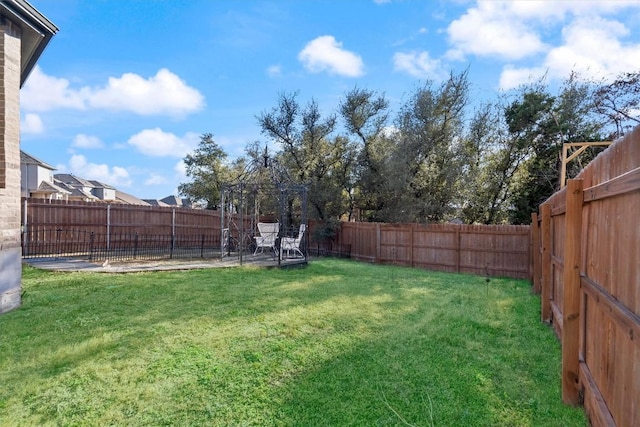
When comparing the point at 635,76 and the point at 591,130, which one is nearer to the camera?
the point at 635,76

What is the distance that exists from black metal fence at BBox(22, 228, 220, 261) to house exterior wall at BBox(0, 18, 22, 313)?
4291mm

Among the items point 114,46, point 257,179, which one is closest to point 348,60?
point 257,179

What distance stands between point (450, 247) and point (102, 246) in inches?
463

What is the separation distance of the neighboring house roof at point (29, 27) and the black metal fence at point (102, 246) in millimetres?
4439

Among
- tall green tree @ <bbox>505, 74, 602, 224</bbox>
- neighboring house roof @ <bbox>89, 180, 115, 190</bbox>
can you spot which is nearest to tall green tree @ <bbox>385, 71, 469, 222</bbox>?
tall green tree @ <bbox>505, 74, 602, 224</bbox>

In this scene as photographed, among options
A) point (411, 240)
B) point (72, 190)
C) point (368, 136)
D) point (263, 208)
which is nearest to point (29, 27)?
point (411, 240)

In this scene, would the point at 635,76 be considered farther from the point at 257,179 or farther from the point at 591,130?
the point at 257,179

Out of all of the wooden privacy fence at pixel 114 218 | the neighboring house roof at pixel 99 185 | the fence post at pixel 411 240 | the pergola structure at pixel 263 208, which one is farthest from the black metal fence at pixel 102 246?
the neighboring house roof at pixel 99 185

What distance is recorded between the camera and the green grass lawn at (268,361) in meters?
2.49

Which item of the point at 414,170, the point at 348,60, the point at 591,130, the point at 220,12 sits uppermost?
the point at 348,60

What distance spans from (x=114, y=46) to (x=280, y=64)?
17.6ft

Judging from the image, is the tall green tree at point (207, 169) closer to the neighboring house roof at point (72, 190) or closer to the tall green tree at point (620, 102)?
the neighboring house roof at point (72, 190)

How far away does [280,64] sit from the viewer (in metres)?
13.0

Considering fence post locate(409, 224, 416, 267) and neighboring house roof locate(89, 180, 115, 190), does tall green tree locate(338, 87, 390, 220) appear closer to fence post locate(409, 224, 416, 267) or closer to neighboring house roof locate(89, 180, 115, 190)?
fence post locate(409, 224, 416, 267)
